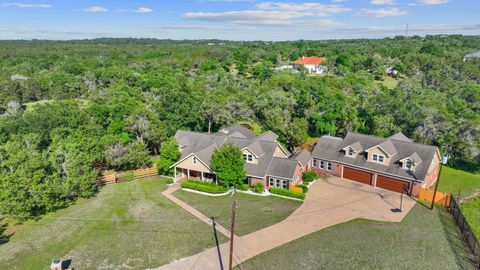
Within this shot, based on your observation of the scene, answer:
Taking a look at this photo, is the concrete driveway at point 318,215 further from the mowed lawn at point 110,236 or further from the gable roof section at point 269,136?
the gable roof section at point 269,136

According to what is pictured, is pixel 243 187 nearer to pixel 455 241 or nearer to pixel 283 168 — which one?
pixel 283 168

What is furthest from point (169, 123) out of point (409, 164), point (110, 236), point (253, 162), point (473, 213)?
point (473, 213)

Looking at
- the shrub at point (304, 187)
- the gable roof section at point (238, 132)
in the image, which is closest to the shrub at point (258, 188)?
the shrub at point (304, 187)

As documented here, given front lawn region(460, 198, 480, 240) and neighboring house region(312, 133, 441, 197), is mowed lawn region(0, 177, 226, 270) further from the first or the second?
front lawn region(460, 198, 480, 240)

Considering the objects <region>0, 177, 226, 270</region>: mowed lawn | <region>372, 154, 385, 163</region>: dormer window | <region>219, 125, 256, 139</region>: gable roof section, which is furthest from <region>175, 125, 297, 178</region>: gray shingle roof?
<region>372, 154, 385, 163</region>: dormer window

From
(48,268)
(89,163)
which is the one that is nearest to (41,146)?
(89,163)

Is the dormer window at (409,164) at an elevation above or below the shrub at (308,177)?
above
